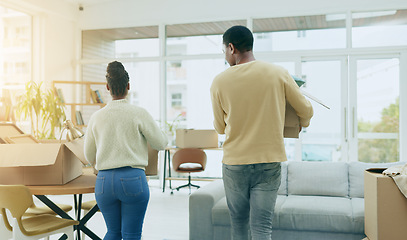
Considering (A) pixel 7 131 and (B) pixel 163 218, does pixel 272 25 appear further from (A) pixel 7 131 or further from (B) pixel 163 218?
(A) pixel 7 131

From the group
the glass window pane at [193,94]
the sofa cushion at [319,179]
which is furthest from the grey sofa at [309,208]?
the glass window pane at [193,94]

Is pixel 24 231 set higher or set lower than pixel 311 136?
lower

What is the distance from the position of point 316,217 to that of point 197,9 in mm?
4887

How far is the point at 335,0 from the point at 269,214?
218 inches

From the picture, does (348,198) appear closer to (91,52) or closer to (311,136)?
(311,136)

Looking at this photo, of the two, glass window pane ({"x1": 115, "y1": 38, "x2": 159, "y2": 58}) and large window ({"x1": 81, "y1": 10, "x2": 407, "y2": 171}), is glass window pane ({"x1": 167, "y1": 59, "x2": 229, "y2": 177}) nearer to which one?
large window ({"x1": 81, "y1": 10, "x2": 407, "y2": 171})

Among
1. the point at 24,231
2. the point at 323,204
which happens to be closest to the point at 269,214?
the point at 24,231

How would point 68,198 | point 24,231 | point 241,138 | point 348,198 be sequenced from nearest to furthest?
point 241,138 < point 24,231 < point 348,198 < point 68,198

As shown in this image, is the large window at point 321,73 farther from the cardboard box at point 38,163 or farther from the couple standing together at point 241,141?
the couple standing together at point 241,141

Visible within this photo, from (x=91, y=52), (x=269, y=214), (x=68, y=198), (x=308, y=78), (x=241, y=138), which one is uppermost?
(x=91, y=52)

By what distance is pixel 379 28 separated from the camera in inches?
259

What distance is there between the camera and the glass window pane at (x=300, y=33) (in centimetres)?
676

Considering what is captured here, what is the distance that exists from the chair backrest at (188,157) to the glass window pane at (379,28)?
2968 mm

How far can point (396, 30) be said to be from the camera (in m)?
6.49
